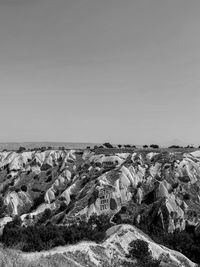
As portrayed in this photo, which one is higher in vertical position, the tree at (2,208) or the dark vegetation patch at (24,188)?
the dark vegetation patch at (24,188)

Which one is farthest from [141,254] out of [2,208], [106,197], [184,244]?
[2,208]

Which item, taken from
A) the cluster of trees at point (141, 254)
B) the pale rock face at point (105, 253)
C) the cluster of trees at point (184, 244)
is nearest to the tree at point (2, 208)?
the cluster of trees at point (184, 244)

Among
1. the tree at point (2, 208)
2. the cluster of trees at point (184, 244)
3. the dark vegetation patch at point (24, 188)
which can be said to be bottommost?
the tree at point (2, 208)

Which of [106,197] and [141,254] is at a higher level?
[141,254]

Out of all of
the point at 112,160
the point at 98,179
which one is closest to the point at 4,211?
the point at 98,179

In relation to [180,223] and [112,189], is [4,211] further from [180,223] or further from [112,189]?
[180,223]

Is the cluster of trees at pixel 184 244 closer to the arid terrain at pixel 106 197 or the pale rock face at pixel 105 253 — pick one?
the arid terrain at pixel 106 197

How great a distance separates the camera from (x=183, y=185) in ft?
219

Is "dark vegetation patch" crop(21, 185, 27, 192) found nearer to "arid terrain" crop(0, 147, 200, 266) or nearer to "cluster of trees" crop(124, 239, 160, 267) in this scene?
"arid terrain" crop(0, 147, 200, 266)

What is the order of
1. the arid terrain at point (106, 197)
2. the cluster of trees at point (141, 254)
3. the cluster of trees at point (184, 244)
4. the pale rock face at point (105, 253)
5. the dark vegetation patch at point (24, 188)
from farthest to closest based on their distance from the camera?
the dark vegetation patch at point (24, 188) → the cluster of trees at point (184, 244) → the arid terrain at point (106, 197) → the cluster of trees at point (141, 254) → the pale rock face at point (105, 253)

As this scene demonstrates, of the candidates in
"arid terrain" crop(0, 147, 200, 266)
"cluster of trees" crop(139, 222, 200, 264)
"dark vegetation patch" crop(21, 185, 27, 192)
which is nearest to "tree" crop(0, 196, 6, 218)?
"arid terrain" crop(0, 147, 200, 266)

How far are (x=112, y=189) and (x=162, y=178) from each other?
12.0m

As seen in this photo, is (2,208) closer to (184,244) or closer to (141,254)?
(184,244)

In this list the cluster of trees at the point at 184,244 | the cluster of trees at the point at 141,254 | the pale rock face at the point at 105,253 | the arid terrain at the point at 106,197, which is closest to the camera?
the pale rock face at the point at 105,253
